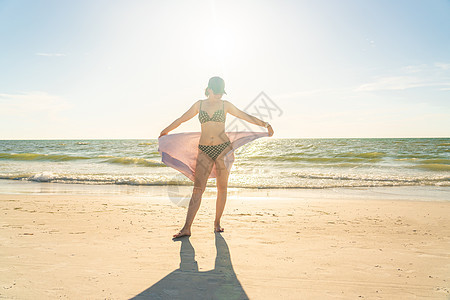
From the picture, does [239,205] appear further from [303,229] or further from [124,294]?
[124,294]

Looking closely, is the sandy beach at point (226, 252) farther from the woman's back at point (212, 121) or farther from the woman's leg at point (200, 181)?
the woman's back at point (212, 121)

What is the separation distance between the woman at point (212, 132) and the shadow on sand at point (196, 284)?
3.74 ft

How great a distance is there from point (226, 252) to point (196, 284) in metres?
0.95

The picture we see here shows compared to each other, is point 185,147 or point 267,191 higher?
point 185,147

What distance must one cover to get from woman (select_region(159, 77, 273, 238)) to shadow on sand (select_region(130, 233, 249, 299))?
3.74ft

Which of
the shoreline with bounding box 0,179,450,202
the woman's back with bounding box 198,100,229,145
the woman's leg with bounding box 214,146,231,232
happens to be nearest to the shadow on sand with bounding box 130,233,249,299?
the woman's leg with bounding box 214,146,231,232

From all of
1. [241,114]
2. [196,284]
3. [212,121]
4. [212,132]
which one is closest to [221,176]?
[212,132]

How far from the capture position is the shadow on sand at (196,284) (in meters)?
2.69

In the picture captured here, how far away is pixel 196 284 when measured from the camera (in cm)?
290

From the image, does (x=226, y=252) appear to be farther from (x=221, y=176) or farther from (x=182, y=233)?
(x=221, y=176)

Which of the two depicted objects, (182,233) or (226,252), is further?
(182,233)

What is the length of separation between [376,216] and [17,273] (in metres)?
5.59

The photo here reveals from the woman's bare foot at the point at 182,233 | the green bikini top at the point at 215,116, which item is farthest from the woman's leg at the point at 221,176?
the woman's bare foot at the point at 182,233

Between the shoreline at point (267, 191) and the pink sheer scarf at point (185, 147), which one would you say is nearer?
the pink sheer scarf at point (185, 147)
